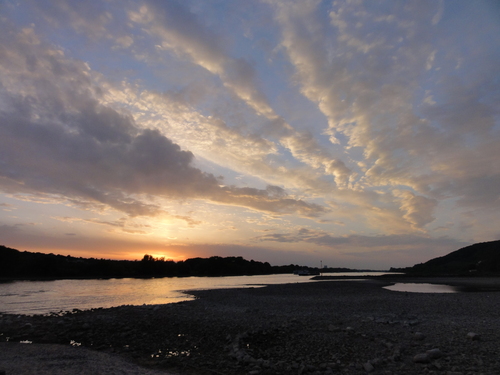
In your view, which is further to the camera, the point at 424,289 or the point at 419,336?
the point at 424,289

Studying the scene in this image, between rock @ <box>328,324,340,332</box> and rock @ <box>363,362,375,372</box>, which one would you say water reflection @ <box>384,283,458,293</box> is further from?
rock @ <box>363,362,375,372</box>

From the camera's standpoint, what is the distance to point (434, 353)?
10.4 metres

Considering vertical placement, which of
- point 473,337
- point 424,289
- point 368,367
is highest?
point 473,337

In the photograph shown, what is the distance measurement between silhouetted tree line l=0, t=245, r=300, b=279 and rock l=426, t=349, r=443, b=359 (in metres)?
118

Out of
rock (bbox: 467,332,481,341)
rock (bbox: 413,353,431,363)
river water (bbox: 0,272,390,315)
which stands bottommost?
river water (bbox: 0,272,390,315)

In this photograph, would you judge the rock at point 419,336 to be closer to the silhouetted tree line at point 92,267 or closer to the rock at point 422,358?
the rock at point 422,358

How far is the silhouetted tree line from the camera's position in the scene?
10194cm

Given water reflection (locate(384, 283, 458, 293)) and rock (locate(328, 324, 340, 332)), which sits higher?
rock (locate(328, 324, 340, 332))

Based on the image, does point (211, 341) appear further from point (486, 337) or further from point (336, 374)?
point (486, 337)

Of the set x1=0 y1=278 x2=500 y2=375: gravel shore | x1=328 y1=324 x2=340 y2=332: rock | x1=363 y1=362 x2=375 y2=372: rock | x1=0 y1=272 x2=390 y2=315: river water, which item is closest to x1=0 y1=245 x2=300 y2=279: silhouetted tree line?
x1=0 y1=272 x2=390 y2=315: river water

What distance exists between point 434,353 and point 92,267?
444 feet

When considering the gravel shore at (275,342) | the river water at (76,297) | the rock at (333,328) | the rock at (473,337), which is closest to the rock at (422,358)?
the gravel shore at (275,342)

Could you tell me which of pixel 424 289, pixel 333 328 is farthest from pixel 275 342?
pixel 424 289

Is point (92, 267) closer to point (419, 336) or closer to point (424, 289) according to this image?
point (424, 289)
